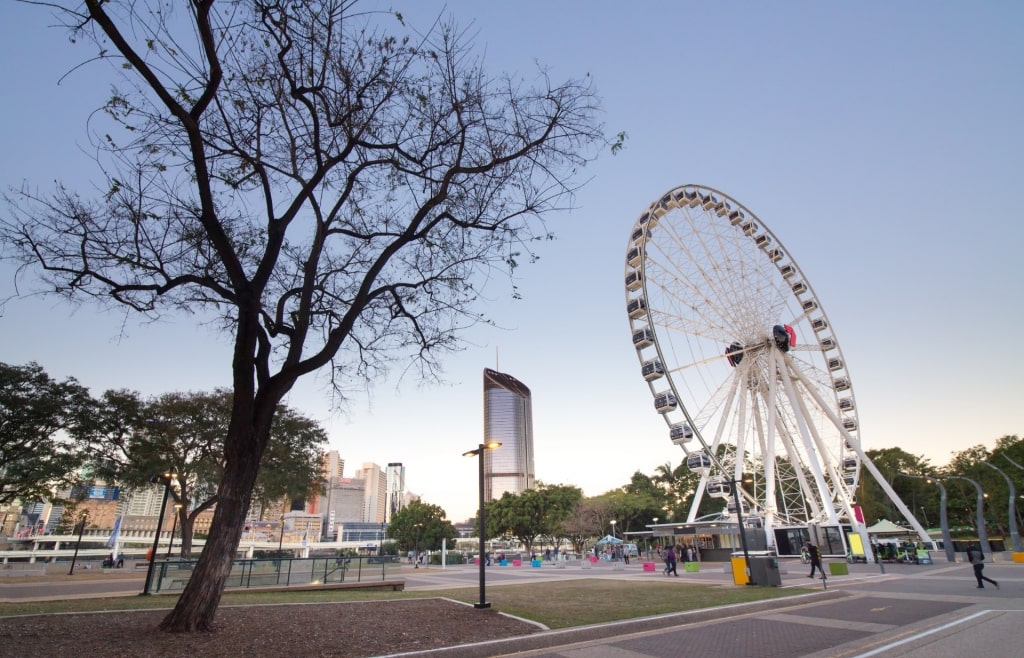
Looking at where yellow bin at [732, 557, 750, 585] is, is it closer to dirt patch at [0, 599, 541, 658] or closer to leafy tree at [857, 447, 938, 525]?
dirt patch at [0, 599, 541, 658]

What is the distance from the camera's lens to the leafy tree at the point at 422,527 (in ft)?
285

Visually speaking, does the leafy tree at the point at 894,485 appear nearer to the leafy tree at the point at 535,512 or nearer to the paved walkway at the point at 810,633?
the leafy tree at the point at 535,512

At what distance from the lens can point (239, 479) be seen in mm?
9047

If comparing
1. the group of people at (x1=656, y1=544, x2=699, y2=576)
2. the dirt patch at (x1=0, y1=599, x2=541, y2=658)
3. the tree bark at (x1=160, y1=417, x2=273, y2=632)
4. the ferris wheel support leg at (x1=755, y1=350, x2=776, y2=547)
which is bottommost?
the group of people at (x1=656, y1=544, x2=699, y2=576)

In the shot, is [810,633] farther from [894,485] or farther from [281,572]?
[894,485]

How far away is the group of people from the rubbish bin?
9511 millimetres

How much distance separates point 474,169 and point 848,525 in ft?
128

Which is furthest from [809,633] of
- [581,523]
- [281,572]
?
[581,523]

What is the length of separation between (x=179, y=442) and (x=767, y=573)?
31948mm

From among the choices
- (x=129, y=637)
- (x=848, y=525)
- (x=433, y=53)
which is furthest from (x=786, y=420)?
(x=129, y=637)

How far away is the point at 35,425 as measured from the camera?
87.5ft

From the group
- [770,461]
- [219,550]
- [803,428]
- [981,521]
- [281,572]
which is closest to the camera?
[219,550]

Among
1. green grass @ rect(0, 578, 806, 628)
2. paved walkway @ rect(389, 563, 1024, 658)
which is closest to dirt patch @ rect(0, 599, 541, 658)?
paved walkway @ rect(389, 563, 1024, 658)

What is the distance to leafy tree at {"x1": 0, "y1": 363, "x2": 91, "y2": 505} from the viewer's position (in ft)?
85.7
